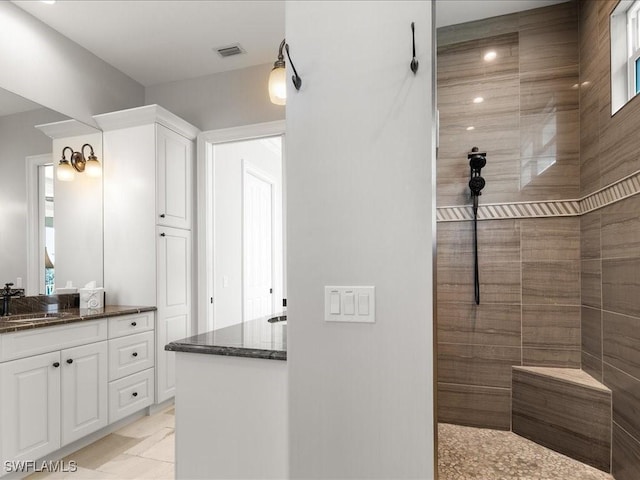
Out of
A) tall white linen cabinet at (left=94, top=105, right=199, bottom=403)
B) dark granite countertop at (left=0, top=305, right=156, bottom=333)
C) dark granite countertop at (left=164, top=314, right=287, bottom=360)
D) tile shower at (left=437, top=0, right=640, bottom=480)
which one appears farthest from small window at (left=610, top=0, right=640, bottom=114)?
dark granite countertop at (left=0, top=305, right=156, bottom=333)

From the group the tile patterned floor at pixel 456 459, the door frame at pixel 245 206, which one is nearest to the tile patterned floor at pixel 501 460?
the tile patterned floor at pixel 456 459

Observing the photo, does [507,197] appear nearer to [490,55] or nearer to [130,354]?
[490,55]

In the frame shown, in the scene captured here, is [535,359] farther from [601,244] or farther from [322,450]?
[322,450]

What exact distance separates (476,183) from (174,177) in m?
2.41

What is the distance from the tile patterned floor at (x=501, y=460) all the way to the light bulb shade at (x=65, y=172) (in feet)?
10.6

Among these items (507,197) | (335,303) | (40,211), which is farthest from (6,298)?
(507,197)

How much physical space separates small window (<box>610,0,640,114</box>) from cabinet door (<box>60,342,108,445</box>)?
340cm

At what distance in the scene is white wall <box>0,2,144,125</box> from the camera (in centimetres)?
258

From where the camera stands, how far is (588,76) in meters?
2.30

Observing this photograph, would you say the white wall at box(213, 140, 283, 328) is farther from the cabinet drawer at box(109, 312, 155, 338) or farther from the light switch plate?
the light switch plate

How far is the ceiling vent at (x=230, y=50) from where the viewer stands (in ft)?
10.3

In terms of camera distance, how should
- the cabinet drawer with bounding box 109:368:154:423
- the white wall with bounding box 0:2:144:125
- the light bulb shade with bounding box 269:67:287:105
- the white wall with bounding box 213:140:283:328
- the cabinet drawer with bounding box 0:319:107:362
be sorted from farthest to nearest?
1. the white wall with bounding box 213:140:283:328
2. the cabinet drawer with bounding box 109:368:154:423
3. the white wall with bounding box 0:2:144:125
4. the cabinet drawer with bounding box 0:319:107:362
5. the light bulb shade with bounding box 269:67:287:105

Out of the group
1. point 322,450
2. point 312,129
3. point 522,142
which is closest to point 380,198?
point 312,129

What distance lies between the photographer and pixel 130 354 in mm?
2863
